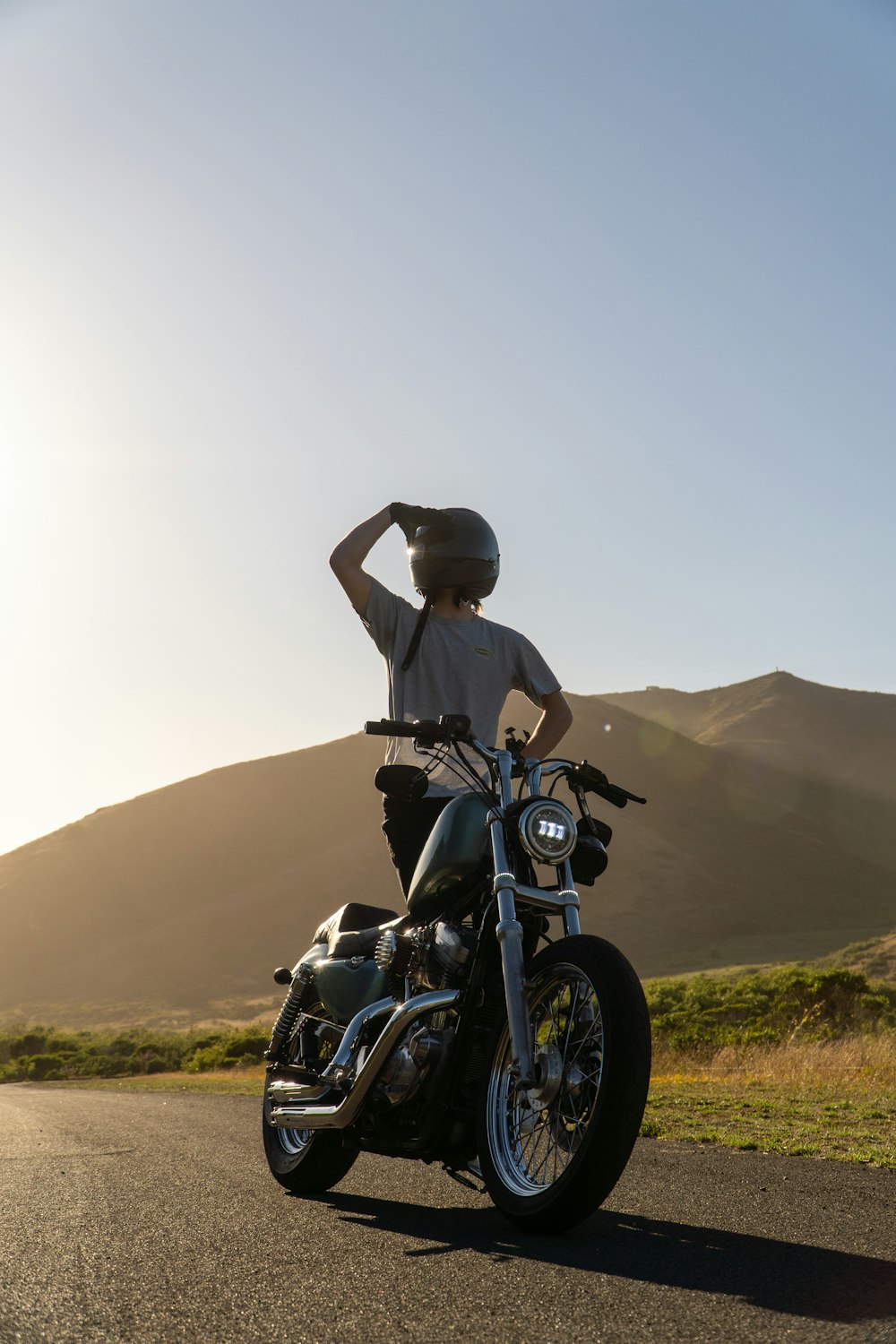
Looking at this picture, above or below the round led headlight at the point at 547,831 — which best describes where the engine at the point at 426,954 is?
below

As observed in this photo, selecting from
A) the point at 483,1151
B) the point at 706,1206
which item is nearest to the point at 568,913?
the point at 483,1151

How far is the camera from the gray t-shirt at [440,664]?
15.4 feet

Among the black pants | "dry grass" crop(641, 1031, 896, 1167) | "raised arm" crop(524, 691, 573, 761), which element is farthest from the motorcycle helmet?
"dry grass" crop(641, 1031, 896, 1167)

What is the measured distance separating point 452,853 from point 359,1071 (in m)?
0.78

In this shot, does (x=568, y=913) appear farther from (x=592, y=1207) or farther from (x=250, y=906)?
(x=250, y=906)

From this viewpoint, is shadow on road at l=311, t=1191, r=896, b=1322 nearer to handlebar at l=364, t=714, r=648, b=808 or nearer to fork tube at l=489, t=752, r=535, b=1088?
fork tube at l=489, t=752, r=535, b=1088

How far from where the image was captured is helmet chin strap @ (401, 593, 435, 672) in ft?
15.2

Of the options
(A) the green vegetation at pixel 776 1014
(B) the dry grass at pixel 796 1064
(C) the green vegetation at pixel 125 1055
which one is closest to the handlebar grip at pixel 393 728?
(B) the dry grass at pixel 796 1064

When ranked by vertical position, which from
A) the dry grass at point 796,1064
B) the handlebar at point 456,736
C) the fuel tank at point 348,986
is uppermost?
the handlebar at point 456,736

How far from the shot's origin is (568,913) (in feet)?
11.6

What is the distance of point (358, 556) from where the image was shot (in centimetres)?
473

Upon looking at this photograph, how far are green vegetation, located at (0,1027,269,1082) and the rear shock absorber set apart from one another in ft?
65.3

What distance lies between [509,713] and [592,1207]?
9869 centimetres

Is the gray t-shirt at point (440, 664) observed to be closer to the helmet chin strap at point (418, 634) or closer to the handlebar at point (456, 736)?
the helmet chin strap at point (418, 634)
